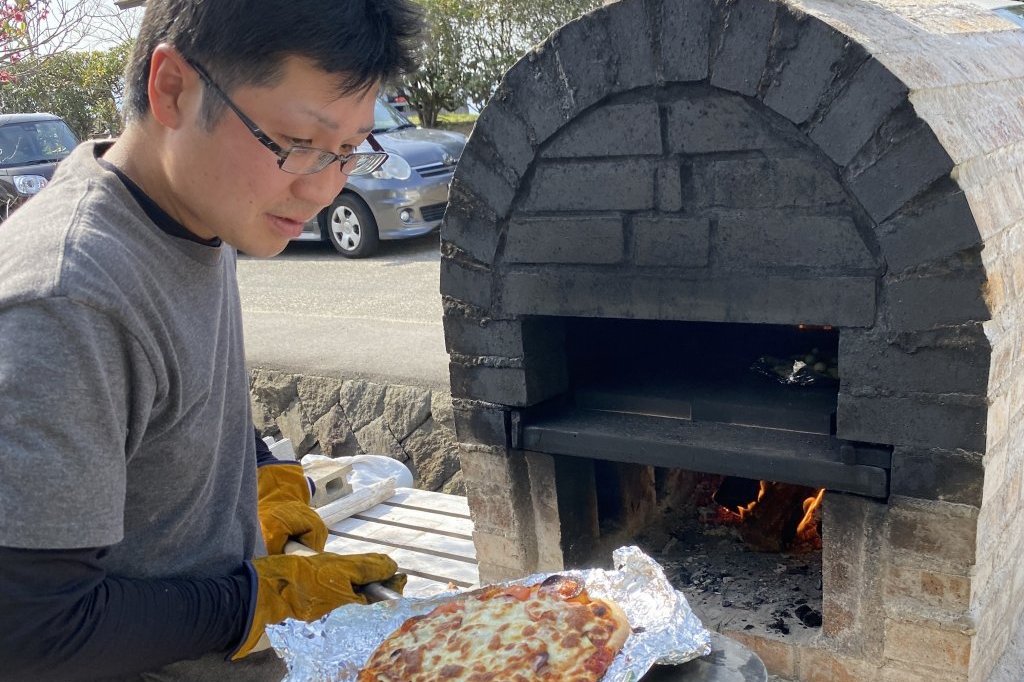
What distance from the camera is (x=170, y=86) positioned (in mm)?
1635

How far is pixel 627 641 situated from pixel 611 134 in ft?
4.58

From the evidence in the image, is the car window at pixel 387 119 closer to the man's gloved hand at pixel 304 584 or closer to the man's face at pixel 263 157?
the man's gloved hand at pixel 304 584

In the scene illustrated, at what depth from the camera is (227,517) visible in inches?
78.5

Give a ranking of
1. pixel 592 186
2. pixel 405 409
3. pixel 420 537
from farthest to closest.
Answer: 1. pixel 405 409
2. pixel 420 537
3. pixel 592 186

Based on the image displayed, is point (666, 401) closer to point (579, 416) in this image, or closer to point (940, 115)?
point (579, 416)

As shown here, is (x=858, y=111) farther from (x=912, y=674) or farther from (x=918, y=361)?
(x=912, y=674)

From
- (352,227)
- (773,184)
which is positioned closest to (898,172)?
(773,184)

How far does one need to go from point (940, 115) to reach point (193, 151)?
5.73ft

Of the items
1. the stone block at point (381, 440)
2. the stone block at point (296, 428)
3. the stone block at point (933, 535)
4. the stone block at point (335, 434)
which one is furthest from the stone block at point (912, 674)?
the stone block at point (296, 428)

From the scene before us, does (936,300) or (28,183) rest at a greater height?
(28,183)

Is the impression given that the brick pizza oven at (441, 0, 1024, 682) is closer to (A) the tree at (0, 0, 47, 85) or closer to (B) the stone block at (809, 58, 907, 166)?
(B) the stone block at (809, 58, 907, 166)

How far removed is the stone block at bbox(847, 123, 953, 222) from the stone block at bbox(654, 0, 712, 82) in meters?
0.48

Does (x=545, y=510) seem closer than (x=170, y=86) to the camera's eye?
No

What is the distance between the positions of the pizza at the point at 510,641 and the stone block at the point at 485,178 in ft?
3.97
